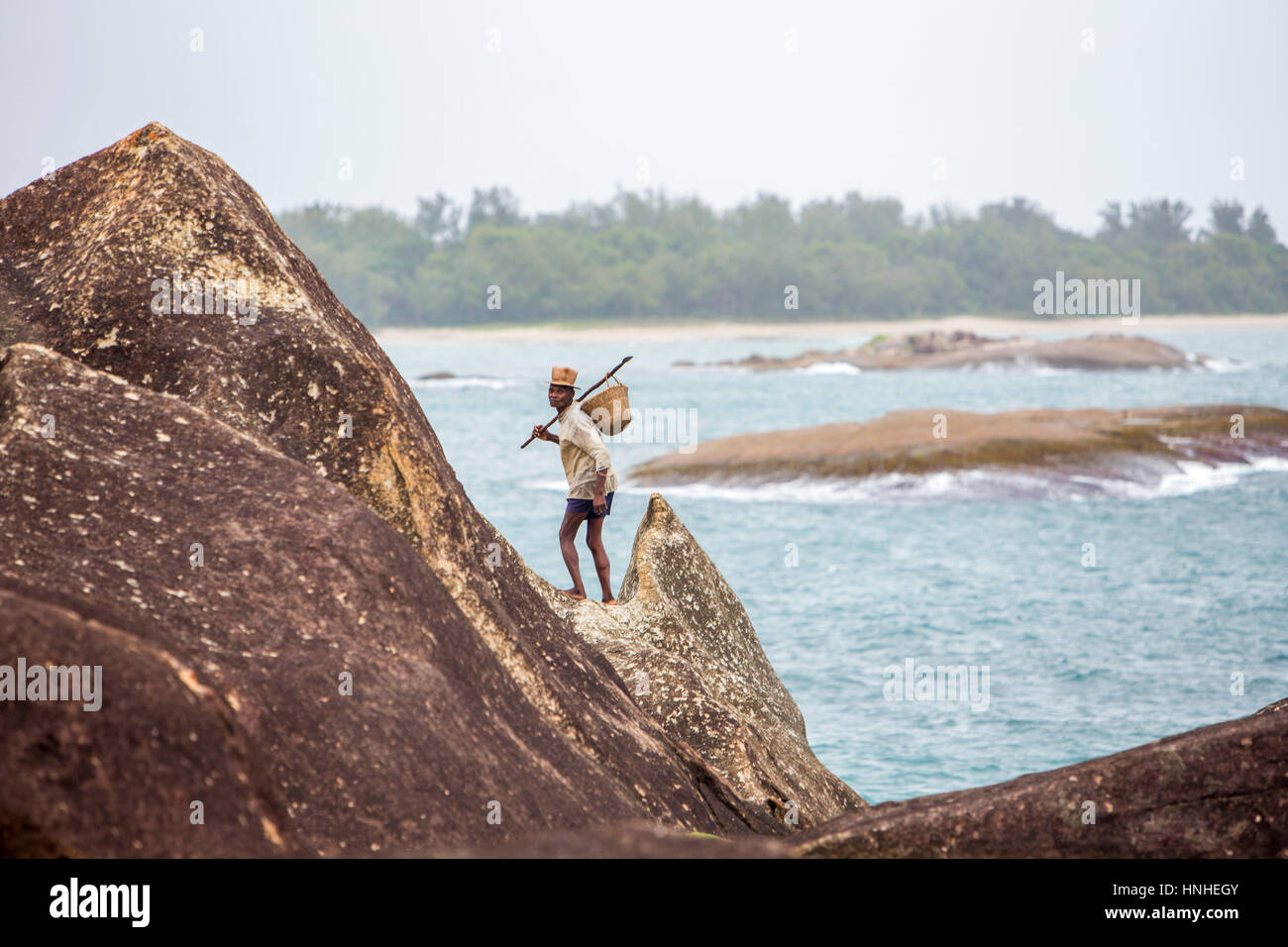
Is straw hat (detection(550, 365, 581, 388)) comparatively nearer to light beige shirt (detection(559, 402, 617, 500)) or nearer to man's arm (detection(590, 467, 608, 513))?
light beige shirt (detection(559, 402, 617, 500))

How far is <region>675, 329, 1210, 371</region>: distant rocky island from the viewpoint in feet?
275

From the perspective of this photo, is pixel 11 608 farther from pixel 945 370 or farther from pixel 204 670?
pixel 945 370

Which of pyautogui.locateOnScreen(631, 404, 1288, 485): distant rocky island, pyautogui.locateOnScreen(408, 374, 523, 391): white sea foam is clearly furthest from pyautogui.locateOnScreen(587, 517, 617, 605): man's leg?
pyautogui.locateOnScreen(408, 374, 523, 391): white sea foam

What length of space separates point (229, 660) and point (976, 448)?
3198 centimetres

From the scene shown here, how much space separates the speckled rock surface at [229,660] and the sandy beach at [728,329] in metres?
113

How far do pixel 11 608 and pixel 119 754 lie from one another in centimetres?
48

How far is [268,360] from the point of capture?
555 centimetres

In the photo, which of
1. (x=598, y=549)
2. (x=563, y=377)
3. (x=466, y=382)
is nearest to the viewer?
(x=563, y=377)

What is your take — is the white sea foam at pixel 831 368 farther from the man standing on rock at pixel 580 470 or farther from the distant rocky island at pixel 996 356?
the man standing on rock at pixel 580 470

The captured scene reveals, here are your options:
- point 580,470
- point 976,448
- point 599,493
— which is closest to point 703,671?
point 599,493

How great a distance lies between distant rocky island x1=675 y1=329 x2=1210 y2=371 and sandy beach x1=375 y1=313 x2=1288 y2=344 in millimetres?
30236

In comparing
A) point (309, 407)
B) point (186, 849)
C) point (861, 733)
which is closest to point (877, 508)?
point (861, 733)

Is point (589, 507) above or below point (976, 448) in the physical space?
above

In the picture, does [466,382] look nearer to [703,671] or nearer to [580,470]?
[580,470]
